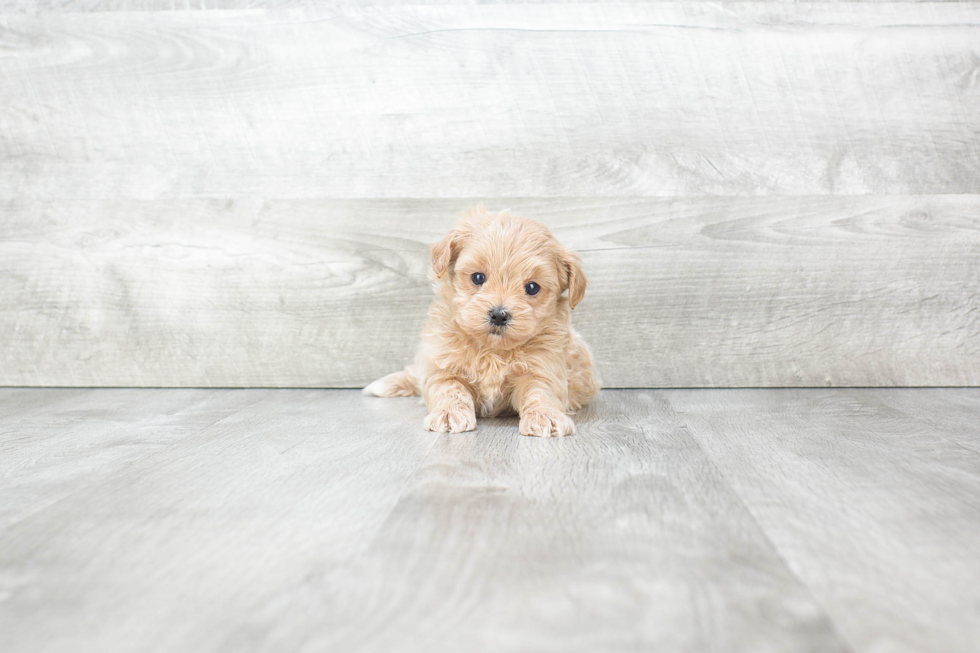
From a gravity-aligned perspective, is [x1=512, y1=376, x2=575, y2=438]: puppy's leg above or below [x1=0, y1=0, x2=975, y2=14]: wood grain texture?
below

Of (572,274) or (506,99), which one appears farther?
(506,99)

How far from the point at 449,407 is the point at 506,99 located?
120 cm

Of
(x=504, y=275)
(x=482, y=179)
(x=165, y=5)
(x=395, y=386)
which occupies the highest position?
(x=165, y=5)

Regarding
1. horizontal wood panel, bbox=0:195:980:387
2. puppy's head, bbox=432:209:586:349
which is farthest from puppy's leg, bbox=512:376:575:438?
horizontal wood panel, bbox=0:195:980:387

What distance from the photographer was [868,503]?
1276mm

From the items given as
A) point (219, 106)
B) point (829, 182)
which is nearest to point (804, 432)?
point (829, 182)

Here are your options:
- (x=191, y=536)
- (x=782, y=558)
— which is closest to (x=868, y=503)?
(x=782, y=558)

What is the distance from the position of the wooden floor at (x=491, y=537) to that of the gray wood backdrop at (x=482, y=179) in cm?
72

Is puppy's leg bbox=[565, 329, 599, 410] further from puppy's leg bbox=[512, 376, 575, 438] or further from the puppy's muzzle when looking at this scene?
the puppy's muzzle

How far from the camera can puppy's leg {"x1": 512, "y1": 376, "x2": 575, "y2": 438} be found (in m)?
1.83

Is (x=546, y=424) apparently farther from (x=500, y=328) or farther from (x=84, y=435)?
(x=84, y=435)

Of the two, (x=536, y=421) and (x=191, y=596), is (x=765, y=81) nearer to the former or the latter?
(x=536, y=421)

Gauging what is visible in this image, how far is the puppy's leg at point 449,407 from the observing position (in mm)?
1893

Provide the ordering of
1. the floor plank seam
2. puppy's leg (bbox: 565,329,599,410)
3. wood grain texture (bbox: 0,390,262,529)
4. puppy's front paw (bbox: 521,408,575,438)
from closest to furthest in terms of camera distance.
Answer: the floor plank seam < wood grain texture (bbox: 0,390,262,529) < puppy's front paw (bbox: 521,408,575,438) < puppy's leg (bbox: 565,329,599,410)
